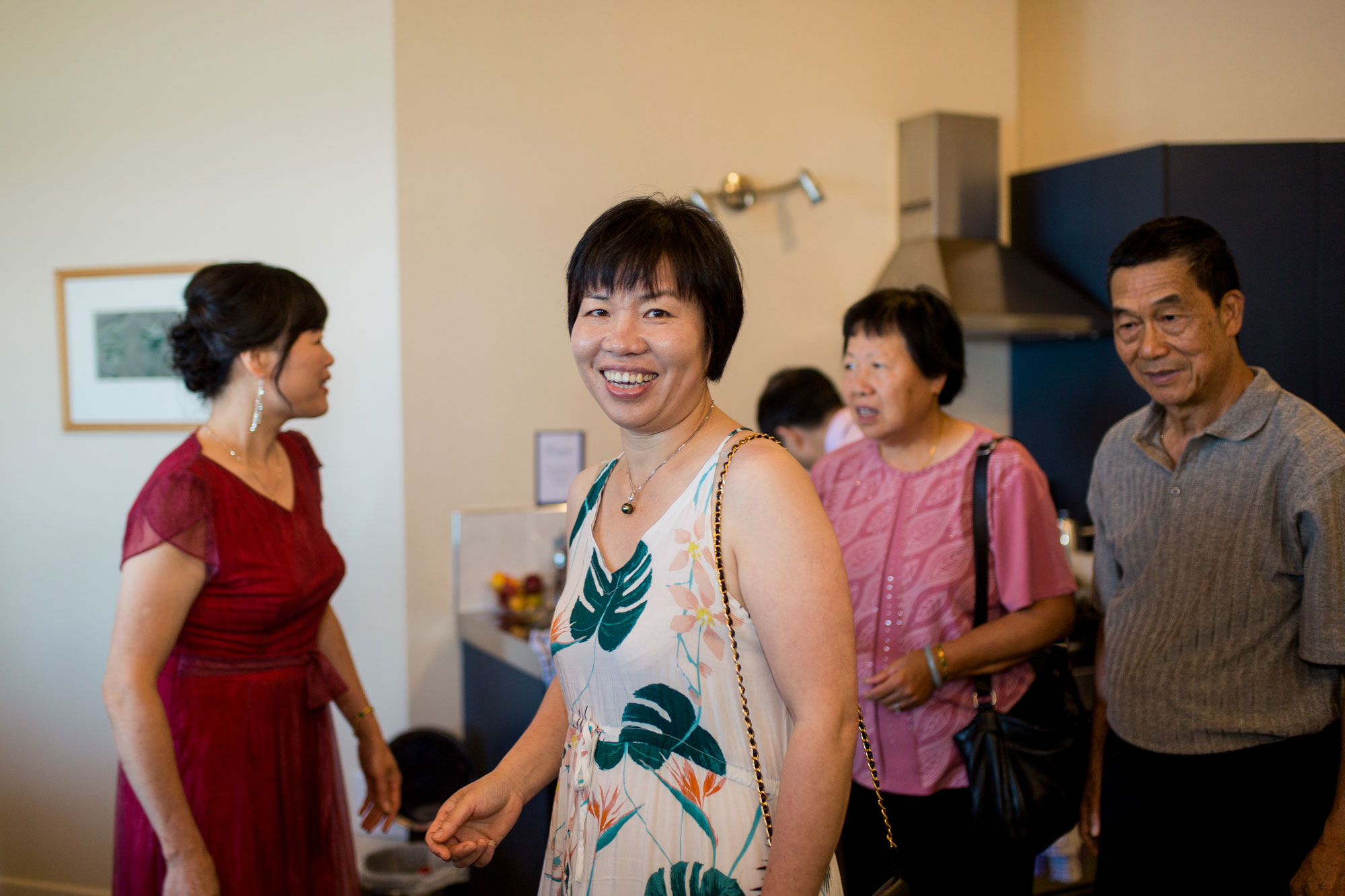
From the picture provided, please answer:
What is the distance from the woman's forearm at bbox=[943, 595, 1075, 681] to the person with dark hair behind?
3.57 feet

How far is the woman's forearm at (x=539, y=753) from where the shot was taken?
51.7 inches

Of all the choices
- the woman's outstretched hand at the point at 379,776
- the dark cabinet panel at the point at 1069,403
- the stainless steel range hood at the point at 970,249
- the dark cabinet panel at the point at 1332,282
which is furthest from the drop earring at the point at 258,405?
the dark cabinet panel at the point at 1332,282

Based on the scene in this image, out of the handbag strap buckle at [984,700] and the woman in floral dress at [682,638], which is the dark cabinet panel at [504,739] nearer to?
the handbag strap buckle at [984,700]

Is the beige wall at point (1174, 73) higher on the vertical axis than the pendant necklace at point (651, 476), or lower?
higher

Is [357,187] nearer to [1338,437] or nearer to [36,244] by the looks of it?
[36,244]

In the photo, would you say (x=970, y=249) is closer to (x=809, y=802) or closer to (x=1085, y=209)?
(x=1085, y=209)

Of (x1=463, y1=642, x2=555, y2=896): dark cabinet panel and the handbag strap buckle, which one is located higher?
the handbag strap buckle

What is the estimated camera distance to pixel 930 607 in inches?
72.4

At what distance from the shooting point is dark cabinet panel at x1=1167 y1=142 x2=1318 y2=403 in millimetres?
3100

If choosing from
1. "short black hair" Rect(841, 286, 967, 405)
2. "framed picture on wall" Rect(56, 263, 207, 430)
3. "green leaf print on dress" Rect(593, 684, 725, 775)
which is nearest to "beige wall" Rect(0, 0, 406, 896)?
"framed picture on wall" Rect(56, 263, 207, 430)

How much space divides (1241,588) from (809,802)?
984 millimetres

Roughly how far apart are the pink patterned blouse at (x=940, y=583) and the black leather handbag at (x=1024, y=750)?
19mm

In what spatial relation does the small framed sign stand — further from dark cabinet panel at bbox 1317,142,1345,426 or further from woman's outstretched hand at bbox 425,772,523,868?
dark cabinet panel at bbox 1317,142,1345,426

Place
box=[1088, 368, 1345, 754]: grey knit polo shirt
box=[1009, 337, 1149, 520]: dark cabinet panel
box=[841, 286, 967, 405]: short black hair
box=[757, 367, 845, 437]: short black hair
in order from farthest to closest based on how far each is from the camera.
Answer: box=[1009, 337, 1149, 520]: dark cabinet panel
box=[757, 367, 845, 437]: short black hair
box=[841, 286, 967, 405]: short black hair
box=[1088, 368, 1345, 754]: grey knit polo shirt
